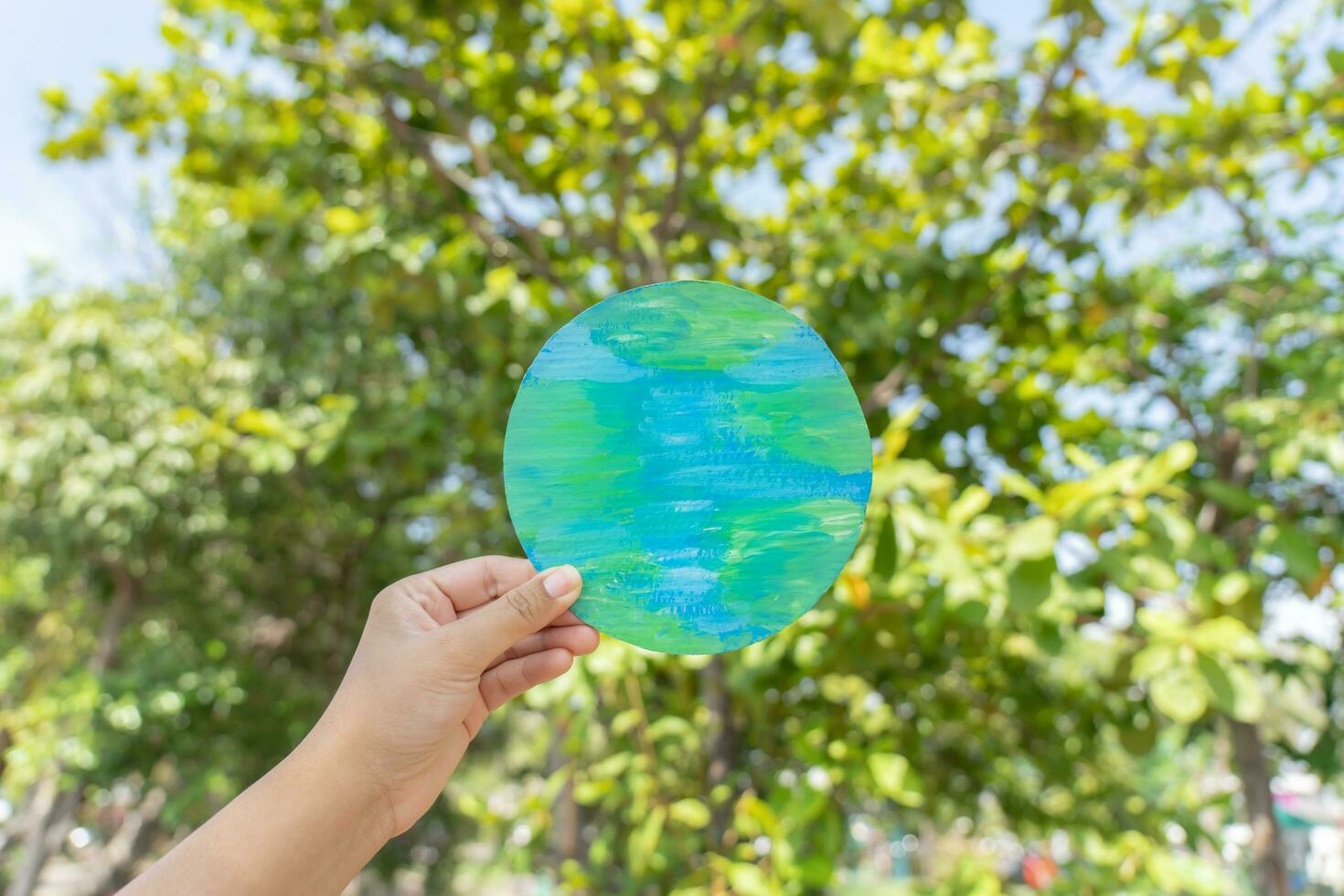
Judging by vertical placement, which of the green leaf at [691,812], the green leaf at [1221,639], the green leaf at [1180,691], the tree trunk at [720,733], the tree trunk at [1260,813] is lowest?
the tree trunk at [1260,813]

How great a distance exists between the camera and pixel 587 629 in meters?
1.30

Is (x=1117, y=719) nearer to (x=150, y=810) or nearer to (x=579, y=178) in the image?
(x=579, y=178)

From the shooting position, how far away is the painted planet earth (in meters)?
1.29

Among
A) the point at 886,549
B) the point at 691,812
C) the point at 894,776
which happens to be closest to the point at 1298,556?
the point at 886,549

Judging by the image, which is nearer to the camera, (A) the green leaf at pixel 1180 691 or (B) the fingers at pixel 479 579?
(B) the fingers at pixel 479 579

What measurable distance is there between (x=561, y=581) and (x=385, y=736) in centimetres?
30

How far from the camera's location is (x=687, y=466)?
1.29 metres

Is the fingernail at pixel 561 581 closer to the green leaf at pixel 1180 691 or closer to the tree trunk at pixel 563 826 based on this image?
the green leaf at pixel 1180 691

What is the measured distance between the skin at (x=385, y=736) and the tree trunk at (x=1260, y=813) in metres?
3.77

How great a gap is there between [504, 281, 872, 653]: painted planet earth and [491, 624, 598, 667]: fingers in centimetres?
2

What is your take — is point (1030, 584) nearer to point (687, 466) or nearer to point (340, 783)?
point (687, 466)

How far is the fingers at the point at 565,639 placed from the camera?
51.0 inches

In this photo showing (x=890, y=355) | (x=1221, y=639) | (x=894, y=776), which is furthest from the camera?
(x=890, y=355)

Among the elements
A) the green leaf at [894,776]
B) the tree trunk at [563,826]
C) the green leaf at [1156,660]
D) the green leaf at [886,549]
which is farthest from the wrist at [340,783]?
the tree trunk at [563,826]
